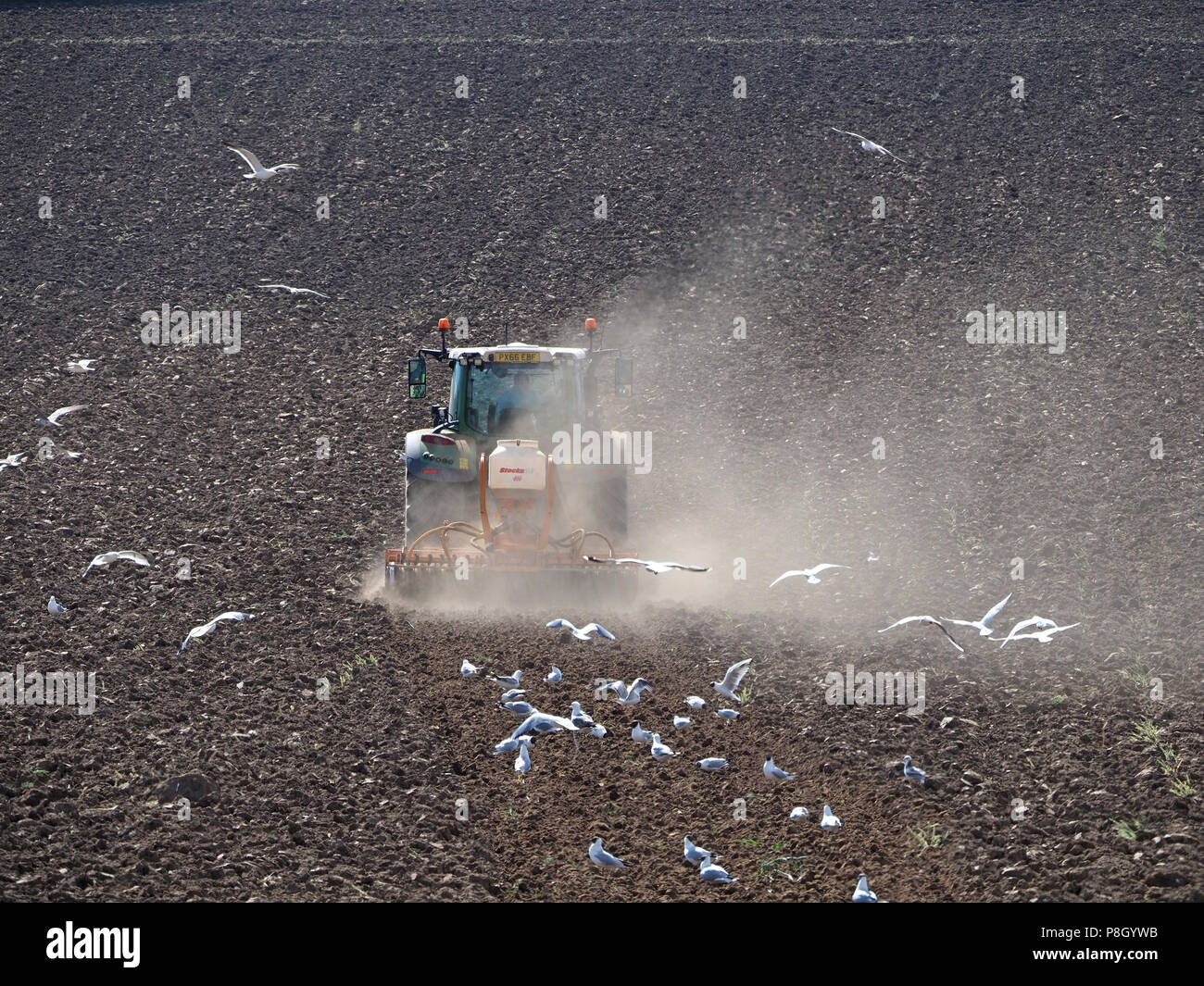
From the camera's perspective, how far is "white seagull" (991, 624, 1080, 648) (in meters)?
11.5

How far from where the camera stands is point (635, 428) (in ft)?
61.5

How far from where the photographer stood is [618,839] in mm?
8406

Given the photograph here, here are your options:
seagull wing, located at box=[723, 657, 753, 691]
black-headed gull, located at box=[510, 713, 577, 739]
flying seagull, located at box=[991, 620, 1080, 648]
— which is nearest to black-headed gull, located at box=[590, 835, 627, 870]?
black-headed gull, located at box=[510, 713, 577, 739]

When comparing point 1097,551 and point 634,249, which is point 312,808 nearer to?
point 1097,551

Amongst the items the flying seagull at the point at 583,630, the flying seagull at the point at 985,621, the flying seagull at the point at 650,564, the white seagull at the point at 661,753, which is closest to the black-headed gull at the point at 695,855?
the white seagull at the point at 661,753

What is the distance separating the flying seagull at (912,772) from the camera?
30.1ft

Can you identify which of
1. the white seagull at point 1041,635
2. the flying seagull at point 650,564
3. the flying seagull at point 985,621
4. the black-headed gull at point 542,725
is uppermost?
the flying seagull at point 650,564

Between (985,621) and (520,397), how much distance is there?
5.04 metres

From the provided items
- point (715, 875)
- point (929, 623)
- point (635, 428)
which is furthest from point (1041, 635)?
point (635, 428)

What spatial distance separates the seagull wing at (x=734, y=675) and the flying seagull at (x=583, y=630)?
1226 mm

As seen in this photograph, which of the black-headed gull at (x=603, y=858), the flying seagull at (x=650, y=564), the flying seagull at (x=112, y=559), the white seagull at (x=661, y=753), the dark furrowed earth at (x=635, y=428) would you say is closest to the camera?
the black-headed gull at (x=603, y=858)

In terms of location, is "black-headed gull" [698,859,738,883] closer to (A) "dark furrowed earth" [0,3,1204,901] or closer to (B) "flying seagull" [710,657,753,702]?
(A) "dark furrowed earth" [0,3,1204,901]

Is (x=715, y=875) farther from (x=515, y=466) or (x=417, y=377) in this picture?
(x=417, y=377)

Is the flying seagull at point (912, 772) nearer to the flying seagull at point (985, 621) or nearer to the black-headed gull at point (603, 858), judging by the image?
the black-headed gull at point (603, 858)
